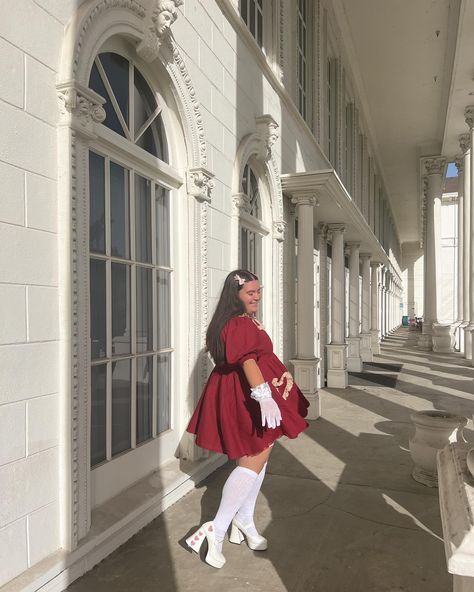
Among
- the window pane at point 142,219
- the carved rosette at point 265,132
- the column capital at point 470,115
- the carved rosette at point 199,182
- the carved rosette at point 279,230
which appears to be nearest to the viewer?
the window pane at point 142,219

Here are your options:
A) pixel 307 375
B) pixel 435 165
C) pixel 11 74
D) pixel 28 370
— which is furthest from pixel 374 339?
pixel 11 74

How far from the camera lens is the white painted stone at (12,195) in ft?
→ 6.95

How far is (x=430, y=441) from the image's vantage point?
3.90 metres

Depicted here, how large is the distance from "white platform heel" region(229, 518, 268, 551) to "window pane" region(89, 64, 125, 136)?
8.43ft

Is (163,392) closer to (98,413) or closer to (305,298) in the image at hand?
(98,413)

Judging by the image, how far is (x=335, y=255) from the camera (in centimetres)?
870

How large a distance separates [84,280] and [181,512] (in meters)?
1.75

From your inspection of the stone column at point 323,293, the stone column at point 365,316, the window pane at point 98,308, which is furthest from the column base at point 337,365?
the window pane at point 98,308

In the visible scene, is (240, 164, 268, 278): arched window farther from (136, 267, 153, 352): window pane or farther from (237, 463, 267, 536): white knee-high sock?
(237, 463, 267, 536): white knee-high sock

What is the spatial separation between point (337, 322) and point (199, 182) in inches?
226

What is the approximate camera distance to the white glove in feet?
7.81

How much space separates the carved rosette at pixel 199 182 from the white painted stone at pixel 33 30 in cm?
154

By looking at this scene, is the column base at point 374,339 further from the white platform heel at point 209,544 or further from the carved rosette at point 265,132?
the white platform heel at point 209,544

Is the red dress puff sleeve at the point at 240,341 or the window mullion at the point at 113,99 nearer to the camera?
the red dress puff sleeve at the point at 240,341
